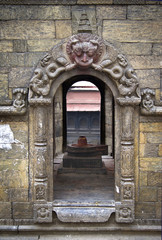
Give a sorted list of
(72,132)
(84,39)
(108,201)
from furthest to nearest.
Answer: (72,132) → (108,201) → (84,39)

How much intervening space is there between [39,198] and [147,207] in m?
2.02

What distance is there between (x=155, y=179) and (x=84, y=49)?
268cm

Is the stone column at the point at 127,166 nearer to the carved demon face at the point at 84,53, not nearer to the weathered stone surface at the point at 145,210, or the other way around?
the weathered stone surface at the point at 145,210

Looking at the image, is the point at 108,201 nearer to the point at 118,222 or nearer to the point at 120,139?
the point at 118,222

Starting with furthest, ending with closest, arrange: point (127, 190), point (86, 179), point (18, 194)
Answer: point (86, 179), point (18, 194), point (127, 190)

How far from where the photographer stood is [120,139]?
188 inches

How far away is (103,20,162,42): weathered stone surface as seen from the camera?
4.64m

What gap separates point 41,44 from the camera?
4672 millimetres

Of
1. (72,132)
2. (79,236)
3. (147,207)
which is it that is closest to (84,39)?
(147,207)

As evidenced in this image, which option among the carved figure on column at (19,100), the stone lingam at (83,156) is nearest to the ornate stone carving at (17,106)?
the carved figure on column at (19,100)

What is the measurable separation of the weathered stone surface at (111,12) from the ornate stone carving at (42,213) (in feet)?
11.7

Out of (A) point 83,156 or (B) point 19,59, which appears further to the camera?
(A) point 83,156

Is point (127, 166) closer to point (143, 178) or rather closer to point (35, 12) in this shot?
point (143, 178)

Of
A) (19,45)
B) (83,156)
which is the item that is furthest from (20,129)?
(83,156)
